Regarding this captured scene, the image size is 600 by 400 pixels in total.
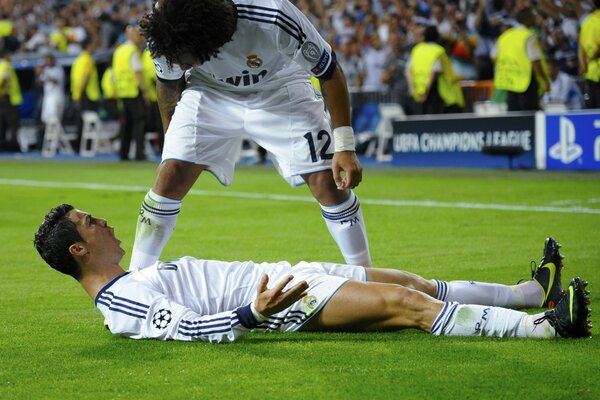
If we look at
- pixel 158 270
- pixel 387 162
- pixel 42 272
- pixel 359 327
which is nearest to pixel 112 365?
pixel 158 270

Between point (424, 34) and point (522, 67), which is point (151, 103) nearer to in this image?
point (424, 34)

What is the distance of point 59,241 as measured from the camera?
17.9ft

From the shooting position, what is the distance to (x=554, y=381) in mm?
4484

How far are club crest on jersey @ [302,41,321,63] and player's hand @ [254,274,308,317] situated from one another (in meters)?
1.63

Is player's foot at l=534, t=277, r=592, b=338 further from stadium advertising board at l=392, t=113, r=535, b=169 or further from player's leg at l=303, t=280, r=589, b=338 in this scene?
stadium advertising board at l=392, t=113, r=535, b=169

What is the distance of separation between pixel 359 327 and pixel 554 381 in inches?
48.4

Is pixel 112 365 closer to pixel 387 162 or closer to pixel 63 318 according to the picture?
pixel 63 318

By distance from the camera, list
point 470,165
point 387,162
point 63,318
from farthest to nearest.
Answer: point 387,162 → point 470,165 → point 63,318

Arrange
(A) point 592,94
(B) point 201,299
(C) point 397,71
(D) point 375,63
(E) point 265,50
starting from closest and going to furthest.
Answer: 1. (B) point 201,299
2. (E) point 265,50
3. (A) point 592,94
4. (C) point 397,71
5. (D) point 375,63

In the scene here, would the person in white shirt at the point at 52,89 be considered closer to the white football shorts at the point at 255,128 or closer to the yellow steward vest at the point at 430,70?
the yellow steward vest at the point at 430,70

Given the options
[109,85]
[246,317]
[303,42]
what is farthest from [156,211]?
[109,85]

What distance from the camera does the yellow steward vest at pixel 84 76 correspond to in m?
25.5

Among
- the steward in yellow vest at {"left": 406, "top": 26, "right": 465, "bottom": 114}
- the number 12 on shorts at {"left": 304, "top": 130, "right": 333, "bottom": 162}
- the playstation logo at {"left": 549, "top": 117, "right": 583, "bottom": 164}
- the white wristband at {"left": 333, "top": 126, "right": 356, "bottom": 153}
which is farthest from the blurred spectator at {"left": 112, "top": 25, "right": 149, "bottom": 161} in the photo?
the white wristband at {"left": 333, "top": 126, "right": 356, "bottom": 153}

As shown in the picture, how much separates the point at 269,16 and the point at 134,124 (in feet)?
58.9
